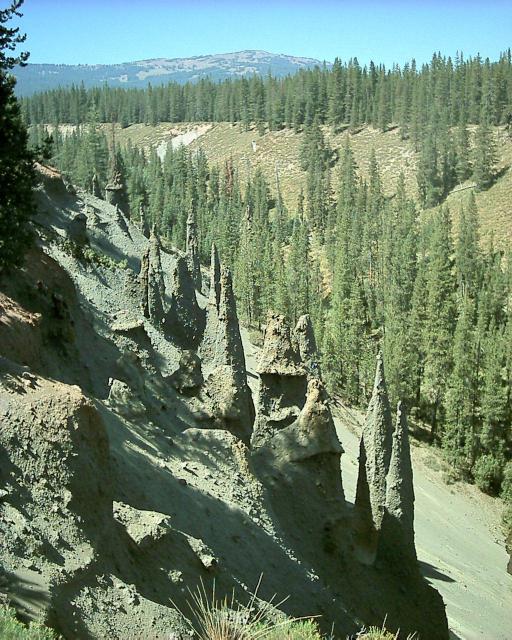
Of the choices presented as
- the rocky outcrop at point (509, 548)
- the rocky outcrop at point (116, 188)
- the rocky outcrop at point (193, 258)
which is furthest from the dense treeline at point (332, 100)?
the rocky outcrop at point (509, 548)

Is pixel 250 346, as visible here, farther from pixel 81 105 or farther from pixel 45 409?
pixel 81 105

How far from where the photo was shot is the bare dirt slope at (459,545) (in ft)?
73.6

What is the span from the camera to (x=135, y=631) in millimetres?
7805

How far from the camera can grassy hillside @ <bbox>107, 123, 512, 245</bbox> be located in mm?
89500

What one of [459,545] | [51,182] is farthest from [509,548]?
[51,182]

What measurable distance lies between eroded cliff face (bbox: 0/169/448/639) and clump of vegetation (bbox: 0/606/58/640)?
0.79 metres

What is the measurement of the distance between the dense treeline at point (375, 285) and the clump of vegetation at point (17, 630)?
23905 mm

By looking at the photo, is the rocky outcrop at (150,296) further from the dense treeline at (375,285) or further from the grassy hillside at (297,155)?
the grassy hillside at (297,155)

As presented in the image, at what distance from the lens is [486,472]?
→ 37188 mm

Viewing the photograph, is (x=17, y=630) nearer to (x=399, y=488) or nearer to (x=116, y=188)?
(x=399, y=488)

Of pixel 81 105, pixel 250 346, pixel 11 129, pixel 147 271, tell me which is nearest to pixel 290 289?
pixel 250 346

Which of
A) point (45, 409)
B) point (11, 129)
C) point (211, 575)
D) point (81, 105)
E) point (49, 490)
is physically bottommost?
point (211, 575)

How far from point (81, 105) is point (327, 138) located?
214 feet

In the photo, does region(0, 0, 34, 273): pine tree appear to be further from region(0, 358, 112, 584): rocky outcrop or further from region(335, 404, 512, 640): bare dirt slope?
region(335, 404, 512, 640): bare dirt slope
